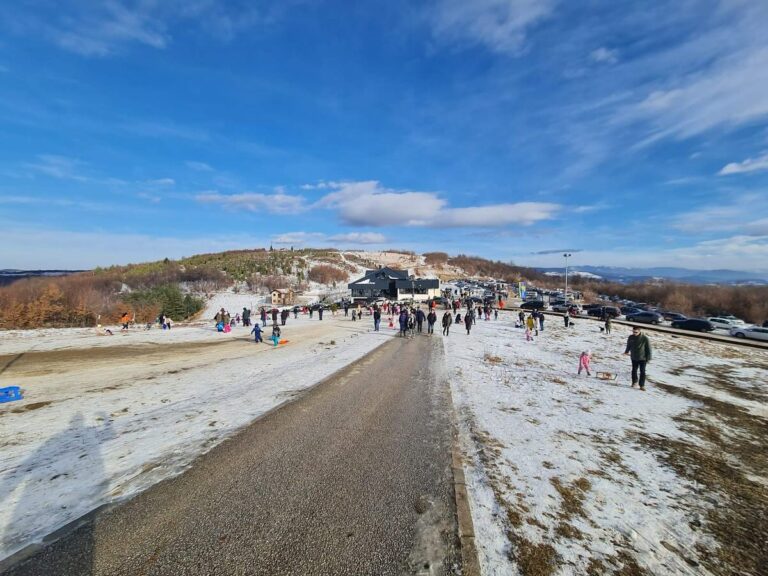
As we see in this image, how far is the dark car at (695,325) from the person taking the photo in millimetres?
30983

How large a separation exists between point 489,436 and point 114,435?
7.39 meters

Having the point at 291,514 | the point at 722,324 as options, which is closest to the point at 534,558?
the point at 291,514

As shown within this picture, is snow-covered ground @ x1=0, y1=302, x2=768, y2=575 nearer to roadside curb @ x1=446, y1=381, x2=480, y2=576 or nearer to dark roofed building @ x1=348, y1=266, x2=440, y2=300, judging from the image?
roadside curb @ x1=446, y1=381, x2=480, y2=576

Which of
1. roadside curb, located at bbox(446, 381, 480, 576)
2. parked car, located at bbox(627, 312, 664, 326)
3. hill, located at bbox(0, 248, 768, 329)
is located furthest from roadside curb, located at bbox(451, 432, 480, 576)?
parked car, located at bbox(627, 312, 664, 326)

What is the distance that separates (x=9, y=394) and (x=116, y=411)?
11.6 ft

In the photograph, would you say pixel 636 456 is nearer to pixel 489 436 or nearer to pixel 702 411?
pixel 489 436

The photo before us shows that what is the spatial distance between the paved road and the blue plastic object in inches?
288

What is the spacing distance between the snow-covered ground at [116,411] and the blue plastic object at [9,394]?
30 cm

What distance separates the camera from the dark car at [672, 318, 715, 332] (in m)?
31.0

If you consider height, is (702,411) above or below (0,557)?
below

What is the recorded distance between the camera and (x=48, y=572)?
3082mm

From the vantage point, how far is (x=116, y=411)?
25.4 ft

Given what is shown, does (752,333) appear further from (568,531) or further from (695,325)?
(568,531)

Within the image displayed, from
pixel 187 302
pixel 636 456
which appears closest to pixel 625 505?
pixel 636 456
